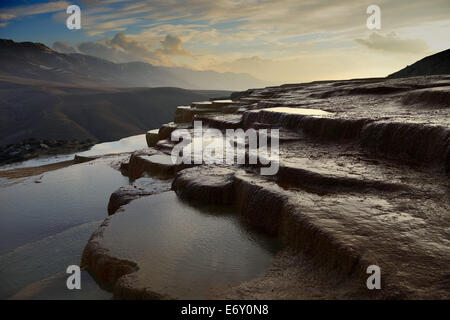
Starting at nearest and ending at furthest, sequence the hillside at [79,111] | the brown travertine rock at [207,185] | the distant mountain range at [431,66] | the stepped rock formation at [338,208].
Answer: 1. the stepped rock formation at [338,208]
2. the brown travertine rock at [207,185]
3. the distant mountain range at [431,66]
4. the hillside at [79,111]

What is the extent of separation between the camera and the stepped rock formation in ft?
8.75

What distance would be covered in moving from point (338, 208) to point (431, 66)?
22441 mm

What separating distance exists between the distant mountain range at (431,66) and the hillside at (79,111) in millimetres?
42246

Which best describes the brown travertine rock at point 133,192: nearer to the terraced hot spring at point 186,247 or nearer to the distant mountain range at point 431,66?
the terraced hot spring at point 186,247

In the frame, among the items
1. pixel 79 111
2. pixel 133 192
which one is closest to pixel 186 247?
pixel 133 192

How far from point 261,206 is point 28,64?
5344 inches

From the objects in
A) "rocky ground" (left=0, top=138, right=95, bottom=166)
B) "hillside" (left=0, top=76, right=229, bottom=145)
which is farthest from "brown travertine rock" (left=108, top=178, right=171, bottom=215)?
"hillside" (left=0, top=76, right=229, bottom=145)

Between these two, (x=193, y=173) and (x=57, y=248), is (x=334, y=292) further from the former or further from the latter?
(x=57, y=248)

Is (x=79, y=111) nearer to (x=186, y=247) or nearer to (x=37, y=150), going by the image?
(x=37, y=150)

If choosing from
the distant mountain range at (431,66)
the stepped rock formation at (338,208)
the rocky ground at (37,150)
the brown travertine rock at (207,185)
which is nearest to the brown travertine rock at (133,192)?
the stepped rock formation at (338,208)

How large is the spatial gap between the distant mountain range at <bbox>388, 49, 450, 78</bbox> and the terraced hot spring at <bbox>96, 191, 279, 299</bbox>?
20820 millimetres

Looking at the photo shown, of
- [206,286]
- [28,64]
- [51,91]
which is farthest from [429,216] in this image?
[28,64]

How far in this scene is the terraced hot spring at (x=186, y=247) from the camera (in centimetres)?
300
